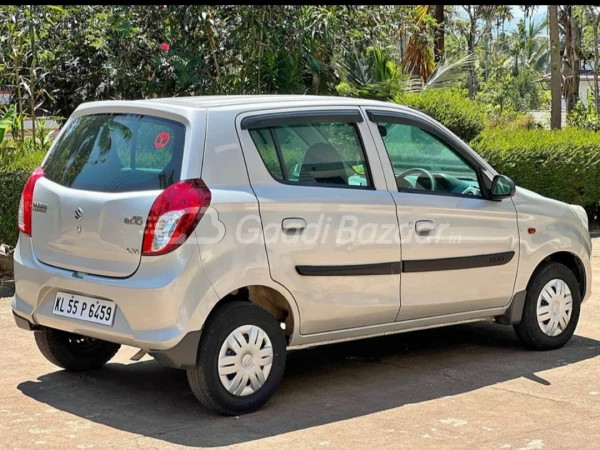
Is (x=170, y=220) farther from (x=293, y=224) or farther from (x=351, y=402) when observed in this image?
(x=351, y=402)

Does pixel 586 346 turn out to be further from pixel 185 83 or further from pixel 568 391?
pixel 185 83

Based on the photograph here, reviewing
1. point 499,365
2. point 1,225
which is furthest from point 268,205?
point 1,225

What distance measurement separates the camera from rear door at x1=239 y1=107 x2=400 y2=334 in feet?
19.3

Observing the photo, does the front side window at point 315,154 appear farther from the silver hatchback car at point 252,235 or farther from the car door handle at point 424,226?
A: the car door handle at point 424,226

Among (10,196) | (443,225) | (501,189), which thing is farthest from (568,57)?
(443,225)

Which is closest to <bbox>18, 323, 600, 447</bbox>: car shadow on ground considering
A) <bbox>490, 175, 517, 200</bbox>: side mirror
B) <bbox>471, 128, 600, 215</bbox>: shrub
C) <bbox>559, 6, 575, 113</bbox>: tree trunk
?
<bbox>490, 175, 517, 200</bbox>: side mirror

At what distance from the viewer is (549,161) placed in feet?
43.6

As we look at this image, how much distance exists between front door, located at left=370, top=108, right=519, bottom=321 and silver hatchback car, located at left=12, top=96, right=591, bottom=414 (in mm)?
10

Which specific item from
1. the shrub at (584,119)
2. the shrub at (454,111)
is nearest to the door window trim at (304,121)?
the shrub at (454,111)

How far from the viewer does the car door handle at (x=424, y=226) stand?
646 centimetres

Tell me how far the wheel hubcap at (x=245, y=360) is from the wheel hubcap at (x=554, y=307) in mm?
2274

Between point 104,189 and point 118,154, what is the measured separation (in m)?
0.24

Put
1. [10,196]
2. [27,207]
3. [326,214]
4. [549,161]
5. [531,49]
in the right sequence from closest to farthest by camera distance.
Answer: [326,214] < [27,207] < [10,196] < [549,161] < [531,49]

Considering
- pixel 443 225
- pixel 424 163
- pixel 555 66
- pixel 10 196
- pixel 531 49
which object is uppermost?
pixel 531 49
